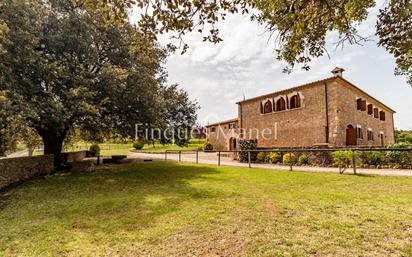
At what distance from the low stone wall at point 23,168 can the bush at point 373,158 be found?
648 inches

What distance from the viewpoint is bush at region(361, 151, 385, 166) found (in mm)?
12605

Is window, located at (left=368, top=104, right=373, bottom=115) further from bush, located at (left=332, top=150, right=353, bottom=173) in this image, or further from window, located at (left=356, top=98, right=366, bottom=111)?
bush, located at (left=332, top=150, right=353, bottom=173)

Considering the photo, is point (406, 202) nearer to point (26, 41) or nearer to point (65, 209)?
point (65, 209)

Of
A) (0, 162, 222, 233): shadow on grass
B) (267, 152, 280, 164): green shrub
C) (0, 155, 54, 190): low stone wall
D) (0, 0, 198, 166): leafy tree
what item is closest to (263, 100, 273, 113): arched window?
(267, 152, 280, 164): green shrub

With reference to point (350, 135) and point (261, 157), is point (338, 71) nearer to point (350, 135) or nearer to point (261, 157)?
point (350, 135)

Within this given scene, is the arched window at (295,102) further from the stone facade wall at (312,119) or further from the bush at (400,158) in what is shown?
the bush at (400,158)

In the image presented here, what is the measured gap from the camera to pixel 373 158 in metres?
12.7

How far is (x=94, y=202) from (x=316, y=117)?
55.8ft

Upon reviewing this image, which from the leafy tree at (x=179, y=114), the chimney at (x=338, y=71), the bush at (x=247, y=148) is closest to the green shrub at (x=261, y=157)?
the bush at (x=247, y=148)

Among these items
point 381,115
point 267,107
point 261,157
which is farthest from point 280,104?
point 381,115

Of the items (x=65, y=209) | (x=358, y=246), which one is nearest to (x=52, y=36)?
(x=65, y=209)

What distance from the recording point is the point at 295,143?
2002 cm

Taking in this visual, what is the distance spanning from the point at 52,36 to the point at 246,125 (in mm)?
18313

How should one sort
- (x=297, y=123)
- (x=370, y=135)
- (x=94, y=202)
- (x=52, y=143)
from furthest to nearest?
(x=370, y=135)
(x=297, y=123)
(x=52, y=143)
(x=94, y=202)
